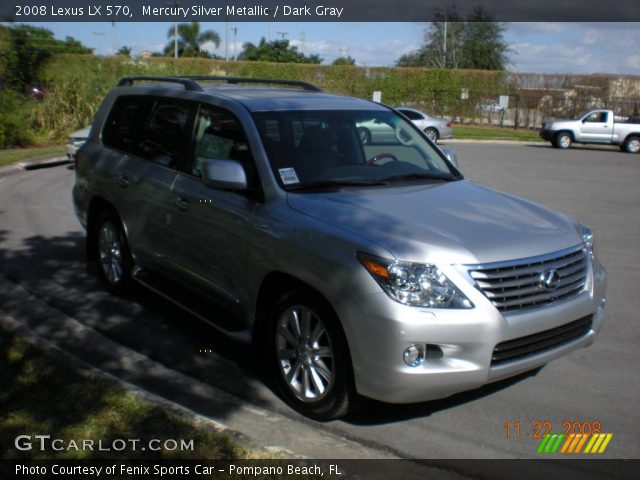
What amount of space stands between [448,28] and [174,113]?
69.6 m

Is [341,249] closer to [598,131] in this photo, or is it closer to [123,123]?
[123,123]

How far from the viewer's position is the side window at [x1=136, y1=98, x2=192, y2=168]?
5992 mm

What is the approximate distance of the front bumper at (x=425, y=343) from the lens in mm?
3957

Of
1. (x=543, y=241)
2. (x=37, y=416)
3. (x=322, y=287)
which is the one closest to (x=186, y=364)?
(x=37, y=416)

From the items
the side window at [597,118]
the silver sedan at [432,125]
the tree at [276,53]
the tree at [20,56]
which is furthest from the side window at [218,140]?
the tree at [276,53]

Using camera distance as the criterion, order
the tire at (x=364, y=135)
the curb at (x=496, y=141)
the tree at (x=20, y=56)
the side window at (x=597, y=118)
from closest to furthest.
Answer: the tire at (x=364, y=135)
the tree at (x=20, y=56)
the side window at (x=597, y=118)
the curb at (x=496, y=141)

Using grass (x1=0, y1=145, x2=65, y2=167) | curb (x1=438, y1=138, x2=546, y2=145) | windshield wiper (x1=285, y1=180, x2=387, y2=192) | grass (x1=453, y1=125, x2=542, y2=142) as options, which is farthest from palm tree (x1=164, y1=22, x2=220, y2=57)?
windshield wiper (x1=285, y1=180, x2=387, y2=192)

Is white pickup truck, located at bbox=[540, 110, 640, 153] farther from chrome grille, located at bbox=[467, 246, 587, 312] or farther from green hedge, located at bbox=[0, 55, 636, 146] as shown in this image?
chrome grille, located at bbox=[467, 246, 587, 312]

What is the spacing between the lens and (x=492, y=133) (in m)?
39.0

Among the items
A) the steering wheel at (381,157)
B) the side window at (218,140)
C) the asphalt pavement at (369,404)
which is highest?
the side window at (218,140)

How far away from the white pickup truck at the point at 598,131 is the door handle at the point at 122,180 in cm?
2839

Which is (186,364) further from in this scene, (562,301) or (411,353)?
(562,301)

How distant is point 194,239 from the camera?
555 cm

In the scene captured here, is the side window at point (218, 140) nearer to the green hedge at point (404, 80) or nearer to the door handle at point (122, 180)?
the door handle at point (122, 180)
